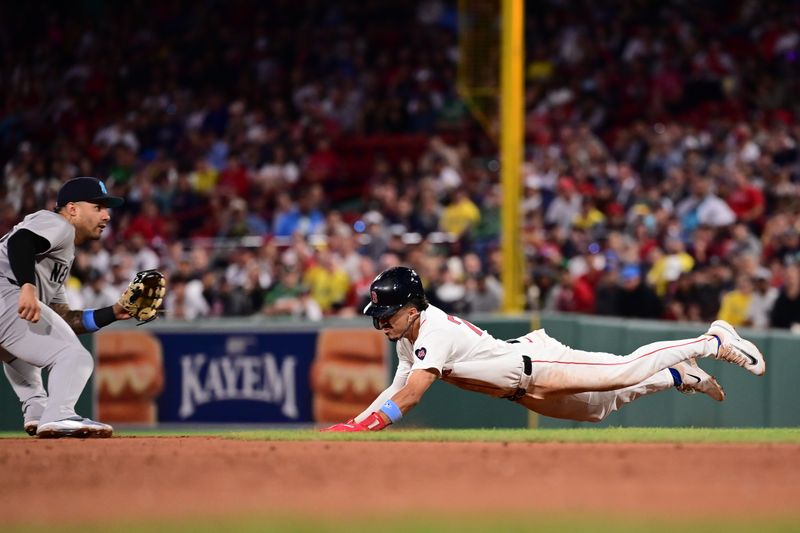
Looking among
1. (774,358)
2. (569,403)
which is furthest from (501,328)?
(569,403)

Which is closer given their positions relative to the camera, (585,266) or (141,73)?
(585,266)

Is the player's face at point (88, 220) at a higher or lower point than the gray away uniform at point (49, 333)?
higher

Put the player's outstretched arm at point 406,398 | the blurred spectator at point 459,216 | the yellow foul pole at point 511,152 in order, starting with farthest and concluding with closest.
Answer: the blurred spectator at point 459,216 → the yellow foul pole at point 511,152 → the player's outstretched arm at point 406,398

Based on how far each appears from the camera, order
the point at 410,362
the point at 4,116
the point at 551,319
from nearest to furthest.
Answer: the point at 410,362 < the point at 551,319 < the point at 4,116

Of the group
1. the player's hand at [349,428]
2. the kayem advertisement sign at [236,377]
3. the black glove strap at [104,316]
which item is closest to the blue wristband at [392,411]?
the player's hand at [349,428]

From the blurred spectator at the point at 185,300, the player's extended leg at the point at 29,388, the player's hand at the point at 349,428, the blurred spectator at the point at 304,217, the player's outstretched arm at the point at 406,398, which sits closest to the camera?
the player's outstretched arm at the point at 406,398

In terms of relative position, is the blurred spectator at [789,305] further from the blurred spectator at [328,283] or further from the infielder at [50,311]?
the infielder at [50,311]

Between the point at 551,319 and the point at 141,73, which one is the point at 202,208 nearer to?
the point at 141,73
